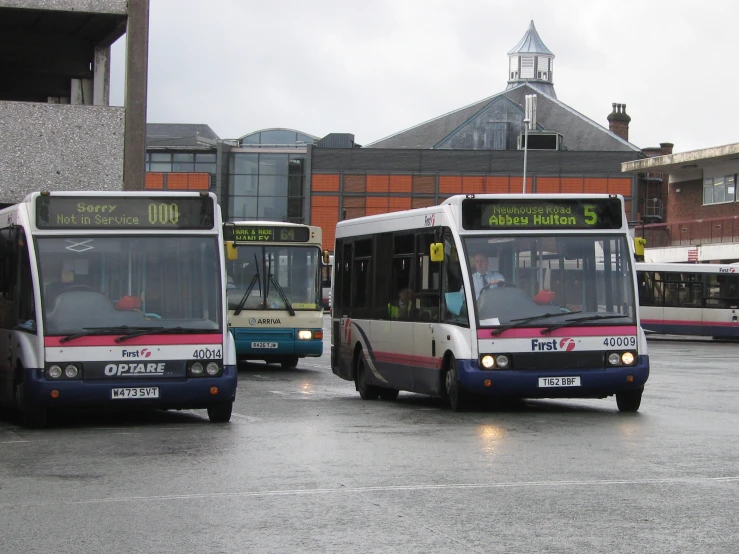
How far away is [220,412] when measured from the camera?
15.3 m

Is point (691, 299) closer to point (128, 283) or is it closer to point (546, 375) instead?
point (546, 375)

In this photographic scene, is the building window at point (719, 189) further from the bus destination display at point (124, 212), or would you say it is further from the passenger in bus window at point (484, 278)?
the bus destination display at point (124, 212)

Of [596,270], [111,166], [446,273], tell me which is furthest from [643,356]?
[111,166]

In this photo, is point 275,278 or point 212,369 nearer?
point 212,369

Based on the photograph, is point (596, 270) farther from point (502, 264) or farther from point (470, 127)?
point (470, 127)

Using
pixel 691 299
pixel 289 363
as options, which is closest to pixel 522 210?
pixel 289 363

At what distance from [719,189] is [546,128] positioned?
37.5 m

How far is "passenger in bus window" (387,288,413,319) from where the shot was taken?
1819 centimetres

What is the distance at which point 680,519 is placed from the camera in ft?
27.0

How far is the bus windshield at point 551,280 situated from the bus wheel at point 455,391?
69 centimetres

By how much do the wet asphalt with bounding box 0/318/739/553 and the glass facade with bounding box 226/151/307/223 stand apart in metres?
84.3

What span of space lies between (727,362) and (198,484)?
83.4 feet

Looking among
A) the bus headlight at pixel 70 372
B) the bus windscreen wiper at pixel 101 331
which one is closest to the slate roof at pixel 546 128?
the bus windscreen wiper at pixel 101 331

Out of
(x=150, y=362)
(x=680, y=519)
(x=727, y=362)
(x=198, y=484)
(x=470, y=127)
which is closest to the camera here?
(x=680, y=519)
